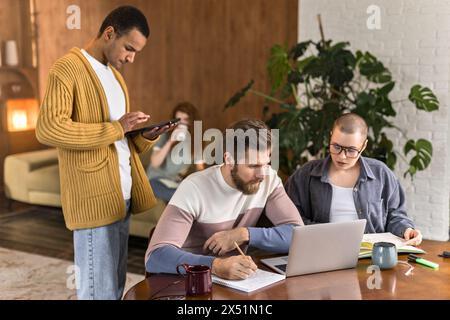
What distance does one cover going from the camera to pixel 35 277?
352 cm

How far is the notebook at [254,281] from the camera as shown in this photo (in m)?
1.66

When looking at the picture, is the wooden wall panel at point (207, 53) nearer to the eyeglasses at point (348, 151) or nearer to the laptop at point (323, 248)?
the eyeglasses at point (348, 151)

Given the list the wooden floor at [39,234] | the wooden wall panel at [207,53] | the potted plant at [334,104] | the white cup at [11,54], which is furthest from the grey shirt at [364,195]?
the wooden wall panel at [207,53]

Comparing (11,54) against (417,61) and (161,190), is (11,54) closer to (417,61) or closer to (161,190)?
(161,190)

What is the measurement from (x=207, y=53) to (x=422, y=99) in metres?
1.80

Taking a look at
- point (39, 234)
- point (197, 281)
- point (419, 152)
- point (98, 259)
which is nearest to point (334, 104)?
point (419, 152)

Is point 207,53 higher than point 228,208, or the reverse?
point 207,53

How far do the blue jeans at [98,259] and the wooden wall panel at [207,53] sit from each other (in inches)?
91.8

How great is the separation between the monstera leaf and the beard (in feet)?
6.20

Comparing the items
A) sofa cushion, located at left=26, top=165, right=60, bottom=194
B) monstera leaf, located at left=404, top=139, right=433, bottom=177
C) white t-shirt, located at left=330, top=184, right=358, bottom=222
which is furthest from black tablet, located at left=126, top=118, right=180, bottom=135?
sofa cushion, located at left=26, top=165, right=60, bottom=194

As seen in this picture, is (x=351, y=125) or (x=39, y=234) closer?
(x=351, y=125)

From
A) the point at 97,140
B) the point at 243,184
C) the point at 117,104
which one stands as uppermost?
the point at 117,104

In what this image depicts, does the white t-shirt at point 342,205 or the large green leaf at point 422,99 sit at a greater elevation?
the large green leaf at point 422,99
